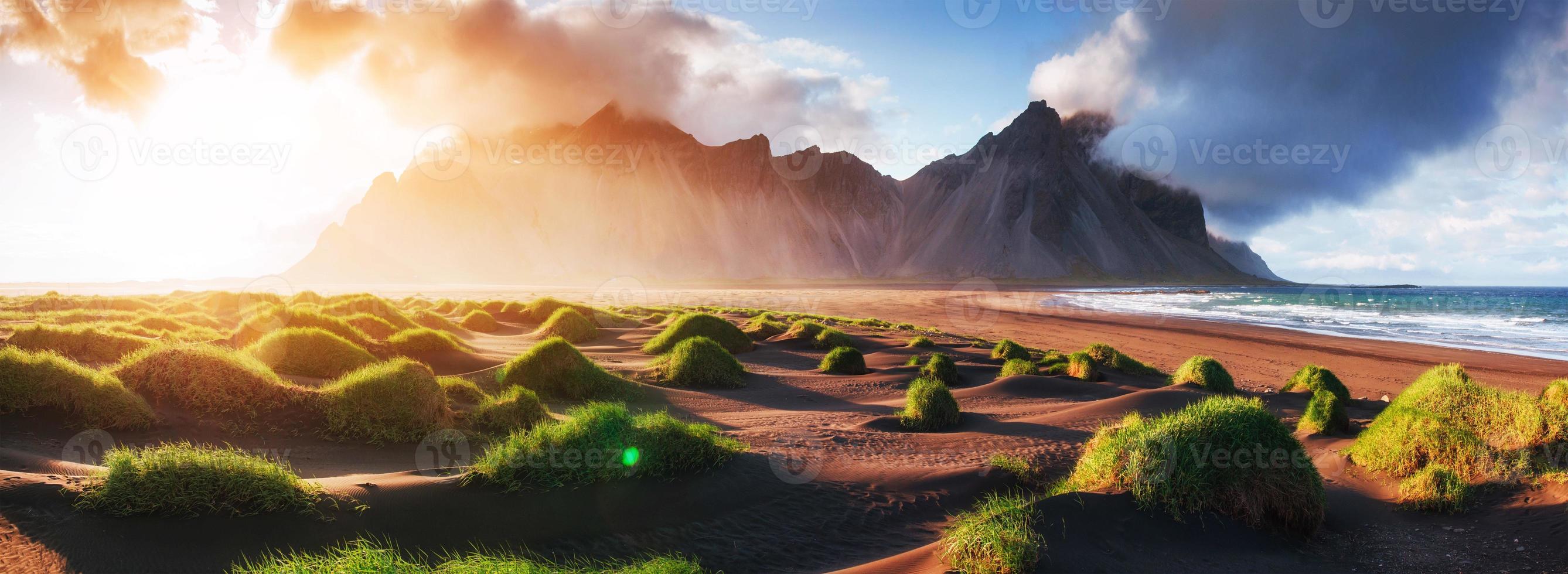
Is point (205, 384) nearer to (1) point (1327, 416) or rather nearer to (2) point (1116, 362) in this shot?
(1) point (1327, 416)

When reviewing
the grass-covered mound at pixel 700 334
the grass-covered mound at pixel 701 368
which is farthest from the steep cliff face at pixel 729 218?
the grass-covered mound at pixel 701 368

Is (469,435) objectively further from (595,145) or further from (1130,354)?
(595,145)

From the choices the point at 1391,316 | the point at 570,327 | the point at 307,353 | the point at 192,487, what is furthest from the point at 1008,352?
the point at 1391,316

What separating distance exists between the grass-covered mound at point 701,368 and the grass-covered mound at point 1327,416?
1173 cm

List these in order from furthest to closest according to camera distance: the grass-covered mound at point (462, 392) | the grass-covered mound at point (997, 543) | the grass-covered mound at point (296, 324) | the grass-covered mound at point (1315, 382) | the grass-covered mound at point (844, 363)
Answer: the grass-covered mound at point (844, 363) → the grass-covered mound at point (296, 324) → the grass-covered mound at point (1315, 382) → the grass-covered mound at point (462, 392) → the grass-covered mound at point (997, 543)

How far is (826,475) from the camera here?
8484 millimetres

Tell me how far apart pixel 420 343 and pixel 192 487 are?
43.0 feet

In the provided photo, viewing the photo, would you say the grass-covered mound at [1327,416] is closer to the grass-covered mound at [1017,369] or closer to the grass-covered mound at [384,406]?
the grass-covered mound at [1017,369]

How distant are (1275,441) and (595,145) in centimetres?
14676

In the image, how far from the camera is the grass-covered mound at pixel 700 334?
22.1m

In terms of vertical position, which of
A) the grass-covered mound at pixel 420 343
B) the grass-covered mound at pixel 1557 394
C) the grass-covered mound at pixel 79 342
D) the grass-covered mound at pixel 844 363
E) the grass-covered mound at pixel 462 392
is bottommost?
the grass-covered mound at pixel 844 363

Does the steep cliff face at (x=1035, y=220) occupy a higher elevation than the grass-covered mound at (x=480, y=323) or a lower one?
higher

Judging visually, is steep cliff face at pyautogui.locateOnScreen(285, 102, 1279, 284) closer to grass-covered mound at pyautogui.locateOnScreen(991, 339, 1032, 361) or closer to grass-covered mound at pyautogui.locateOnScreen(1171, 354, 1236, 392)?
grass-covered mound at pyautogui.locateOnScreen(991, 339, 1032, 361)

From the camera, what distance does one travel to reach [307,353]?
12578 millimetres
